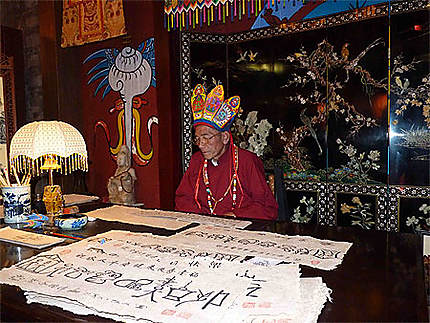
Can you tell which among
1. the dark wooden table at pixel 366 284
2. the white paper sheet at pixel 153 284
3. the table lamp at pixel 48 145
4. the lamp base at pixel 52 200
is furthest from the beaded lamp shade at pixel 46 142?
the white paper sheet at pixel 153 284

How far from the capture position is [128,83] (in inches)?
179

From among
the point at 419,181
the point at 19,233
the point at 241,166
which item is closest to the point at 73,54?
the point at 241,166

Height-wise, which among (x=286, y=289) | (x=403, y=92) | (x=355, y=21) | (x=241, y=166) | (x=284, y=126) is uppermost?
(x=355, y=21)

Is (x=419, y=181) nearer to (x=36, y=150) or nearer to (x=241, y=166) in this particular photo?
(x=241, y=166)

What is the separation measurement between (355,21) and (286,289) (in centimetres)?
306

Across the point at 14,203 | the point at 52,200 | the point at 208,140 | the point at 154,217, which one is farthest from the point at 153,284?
the point at 208,140

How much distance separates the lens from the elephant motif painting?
4.39m

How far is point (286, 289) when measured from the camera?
1.04 metres

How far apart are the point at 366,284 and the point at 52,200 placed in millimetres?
1489

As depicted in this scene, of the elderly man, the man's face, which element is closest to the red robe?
the elderly man

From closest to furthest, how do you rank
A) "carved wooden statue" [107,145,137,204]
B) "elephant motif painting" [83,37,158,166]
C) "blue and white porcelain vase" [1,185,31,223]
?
1. "blue and white porcelain vase" [1,185,31,223]
2. "carved wooden statue" [107,145,137,204]
3. "elephant motif painting" [83,37,158,166]

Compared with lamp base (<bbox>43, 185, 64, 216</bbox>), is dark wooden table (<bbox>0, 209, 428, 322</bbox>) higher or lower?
lower

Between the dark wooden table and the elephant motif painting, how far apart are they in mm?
3036

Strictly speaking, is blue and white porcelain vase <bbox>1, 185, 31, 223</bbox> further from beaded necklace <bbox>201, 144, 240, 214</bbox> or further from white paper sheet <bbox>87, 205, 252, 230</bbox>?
beaded necklace <bbox>201, 144, 240, 214</bbox>
